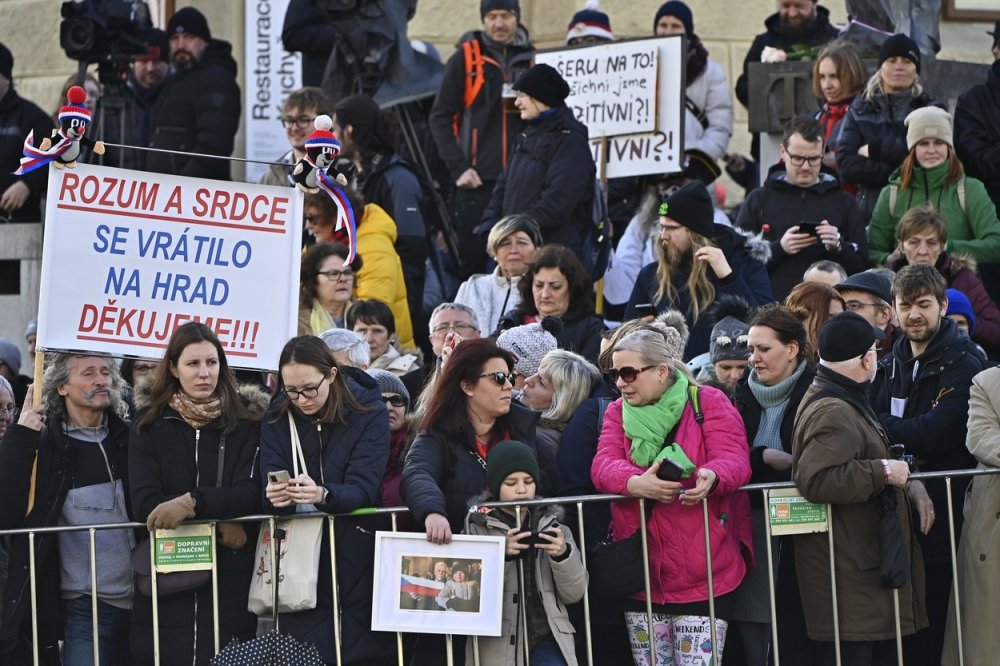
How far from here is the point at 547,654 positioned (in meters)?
6.93

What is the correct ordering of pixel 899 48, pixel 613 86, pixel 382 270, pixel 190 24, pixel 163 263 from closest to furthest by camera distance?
pixel 163 263
pixel 382 270
pixel 899 48
pixel 613 86
pixel 190 24

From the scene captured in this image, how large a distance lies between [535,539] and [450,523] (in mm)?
384

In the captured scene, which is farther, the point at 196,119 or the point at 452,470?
the point at 196,119

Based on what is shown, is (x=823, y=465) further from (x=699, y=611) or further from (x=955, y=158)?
(x=955, y=158)

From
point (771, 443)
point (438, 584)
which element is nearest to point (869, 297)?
point (771, 443)

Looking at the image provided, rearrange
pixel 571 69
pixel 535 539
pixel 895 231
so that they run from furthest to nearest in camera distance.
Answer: pixel 571 69, pixel 895 231, pixel 535 539

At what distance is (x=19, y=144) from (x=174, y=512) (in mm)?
5598

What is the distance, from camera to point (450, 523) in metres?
7.00

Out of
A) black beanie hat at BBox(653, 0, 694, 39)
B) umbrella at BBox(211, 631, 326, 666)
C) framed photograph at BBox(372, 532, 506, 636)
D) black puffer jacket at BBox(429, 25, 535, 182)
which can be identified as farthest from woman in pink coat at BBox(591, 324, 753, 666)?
black beanie hat at BBox(653, 0, 694, 39)

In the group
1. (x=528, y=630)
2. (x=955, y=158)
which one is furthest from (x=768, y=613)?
(x=955, y=158)

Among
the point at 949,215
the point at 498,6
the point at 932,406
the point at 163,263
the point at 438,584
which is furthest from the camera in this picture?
the point at 498,6

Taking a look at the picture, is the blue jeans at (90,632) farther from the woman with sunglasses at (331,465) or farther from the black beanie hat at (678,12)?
the black beanie hat at (678,12)

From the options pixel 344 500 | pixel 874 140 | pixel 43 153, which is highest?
pixel 874 140

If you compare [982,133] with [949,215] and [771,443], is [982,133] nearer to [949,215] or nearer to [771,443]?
[949,215]
